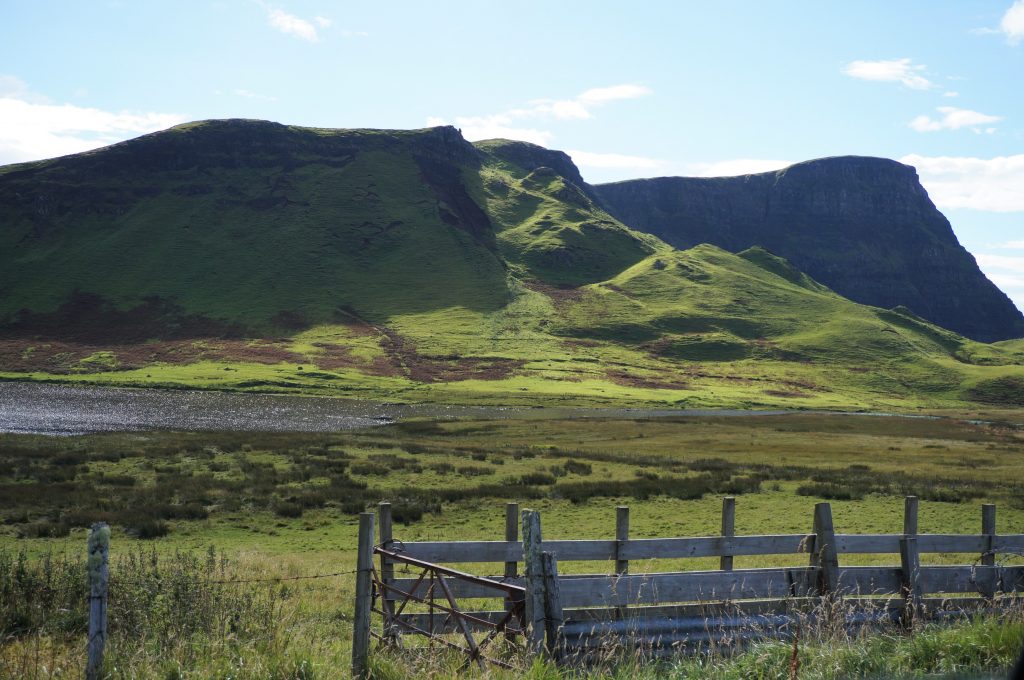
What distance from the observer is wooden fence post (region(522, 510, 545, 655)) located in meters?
7.85

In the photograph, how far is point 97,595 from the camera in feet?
25.9

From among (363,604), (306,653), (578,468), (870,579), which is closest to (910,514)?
(870,579)

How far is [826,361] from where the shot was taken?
604ft

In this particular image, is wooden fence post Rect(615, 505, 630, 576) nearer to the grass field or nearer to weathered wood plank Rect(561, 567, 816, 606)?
weathered wood plank Rect(561, 567, 816, 606)

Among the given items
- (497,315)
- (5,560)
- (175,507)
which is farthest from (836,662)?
(497,315)

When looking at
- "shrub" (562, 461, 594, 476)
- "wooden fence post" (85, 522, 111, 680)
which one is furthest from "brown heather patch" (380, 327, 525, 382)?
"wooden fence post" (85, 522, 111, 680)

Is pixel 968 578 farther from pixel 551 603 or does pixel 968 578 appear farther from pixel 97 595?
pixel 97 595

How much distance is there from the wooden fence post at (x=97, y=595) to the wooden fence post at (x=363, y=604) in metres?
2.66

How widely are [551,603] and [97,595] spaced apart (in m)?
4.90

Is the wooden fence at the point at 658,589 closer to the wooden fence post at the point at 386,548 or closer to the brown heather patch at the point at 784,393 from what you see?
the wooden fence post at the point at 386,548

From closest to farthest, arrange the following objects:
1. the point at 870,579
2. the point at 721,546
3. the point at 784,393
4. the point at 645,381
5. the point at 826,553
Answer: the point at 826,553
the point at 870,579
the point at 721,546
the point at 784,393
the point at 645,381

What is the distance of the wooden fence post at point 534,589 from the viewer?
7848mm

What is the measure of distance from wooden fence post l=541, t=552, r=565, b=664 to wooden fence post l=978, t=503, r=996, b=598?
8068 mm

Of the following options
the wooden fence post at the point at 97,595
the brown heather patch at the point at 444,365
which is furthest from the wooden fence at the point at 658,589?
the brown heather patch at the point at 444,365
